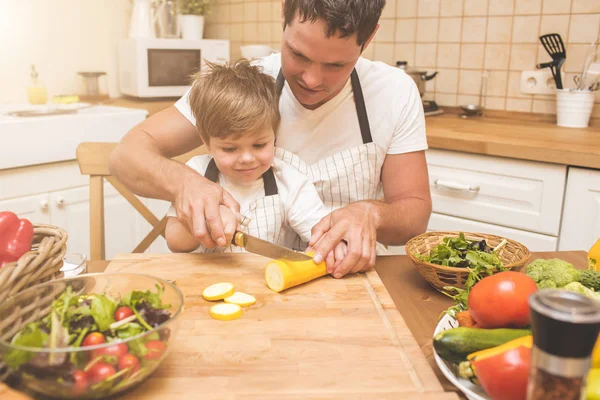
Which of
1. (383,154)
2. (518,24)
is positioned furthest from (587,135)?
(383,154)

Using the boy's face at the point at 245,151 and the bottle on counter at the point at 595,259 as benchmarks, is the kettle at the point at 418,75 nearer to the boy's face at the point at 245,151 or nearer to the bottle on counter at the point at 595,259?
the boy's face at the point at 245,151

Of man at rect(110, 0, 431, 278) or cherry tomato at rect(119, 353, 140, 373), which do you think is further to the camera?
man at rect(110, 0, 431, 278)

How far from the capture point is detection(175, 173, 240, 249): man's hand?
1.09 m

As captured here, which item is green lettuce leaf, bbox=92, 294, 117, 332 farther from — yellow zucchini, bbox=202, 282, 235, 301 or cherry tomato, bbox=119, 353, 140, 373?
yellow zucchini, bbox=202, 282, 235, 301

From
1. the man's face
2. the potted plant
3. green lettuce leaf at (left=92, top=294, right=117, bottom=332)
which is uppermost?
the potted plant

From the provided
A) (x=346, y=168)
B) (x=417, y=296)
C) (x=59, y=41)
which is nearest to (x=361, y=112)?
(x=346, y=168)

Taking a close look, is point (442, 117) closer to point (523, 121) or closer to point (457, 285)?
point (523, 121)

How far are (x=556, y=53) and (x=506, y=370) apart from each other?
6.63 feet

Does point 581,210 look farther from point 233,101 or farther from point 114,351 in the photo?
point 114,351

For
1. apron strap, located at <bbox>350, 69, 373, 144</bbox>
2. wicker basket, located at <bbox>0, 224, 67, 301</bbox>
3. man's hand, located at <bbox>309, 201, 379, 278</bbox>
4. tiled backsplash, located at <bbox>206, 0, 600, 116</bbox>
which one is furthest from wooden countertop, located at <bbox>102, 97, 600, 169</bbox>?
wicker basket, located at <bbox>0, 224, 67, 301</bbox>

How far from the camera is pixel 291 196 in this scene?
52.2 inches

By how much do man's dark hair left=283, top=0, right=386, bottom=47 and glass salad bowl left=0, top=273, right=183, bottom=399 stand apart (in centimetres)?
64

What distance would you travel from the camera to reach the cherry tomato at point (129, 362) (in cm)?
62

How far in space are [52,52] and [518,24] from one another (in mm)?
2225
